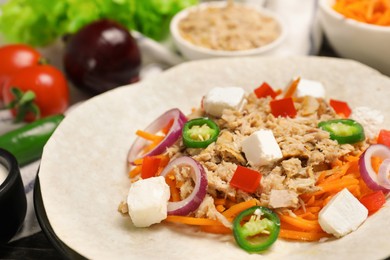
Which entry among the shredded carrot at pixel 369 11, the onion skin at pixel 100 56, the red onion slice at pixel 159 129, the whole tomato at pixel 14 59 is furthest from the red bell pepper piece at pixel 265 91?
the whole tomato at pixel 14 59

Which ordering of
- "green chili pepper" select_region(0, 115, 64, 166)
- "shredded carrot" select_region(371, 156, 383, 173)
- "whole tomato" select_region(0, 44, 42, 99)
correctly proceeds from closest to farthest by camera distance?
"shredded carrot" select_region(371, 156, 383, 173)
"green chili pepper" select_region(0, 115, 64, 166)
"whole tomato" select_region(0, 44, 42, 99)

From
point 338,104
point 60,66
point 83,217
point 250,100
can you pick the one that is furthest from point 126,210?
point 60,66

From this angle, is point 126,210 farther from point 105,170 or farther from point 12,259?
point 12,259

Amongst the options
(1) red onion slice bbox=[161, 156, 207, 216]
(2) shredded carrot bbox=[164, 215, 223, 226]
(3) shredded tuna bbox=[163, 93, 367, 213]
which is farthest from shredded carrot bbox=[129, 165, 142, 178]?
(2) shredded carrot bbox=[164, 215, 223, 226]

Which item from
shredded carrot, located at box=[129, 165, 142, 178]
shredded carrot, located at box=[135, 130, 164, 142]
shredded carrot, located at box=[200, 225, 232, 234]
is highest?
shredded carrot, located at box=[200, 225, 232, 234]

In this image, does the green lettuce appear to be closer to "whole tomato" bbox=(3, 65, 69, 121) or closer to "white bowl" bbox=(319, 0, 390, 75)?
"whole tomato" bbox=(3, 65, 69, 121)

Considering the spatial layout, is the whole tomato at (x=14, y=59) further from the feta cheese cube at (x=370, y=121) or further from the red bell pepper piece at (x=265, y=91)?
the feta cheese cube at (x=370, y=121)

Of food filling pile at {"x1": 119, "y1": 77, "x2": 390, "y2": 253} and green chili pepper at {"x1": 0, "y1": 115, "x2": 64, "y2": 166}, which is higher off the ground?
food filling pile at {"x1": 119, "y1": 77, "x2": 390, "y2": 253}

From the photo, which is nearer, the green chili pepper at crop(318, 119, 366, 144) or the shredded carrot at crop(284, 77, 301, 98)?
the green chili pepper at crop(318, 119, 366, 144)
